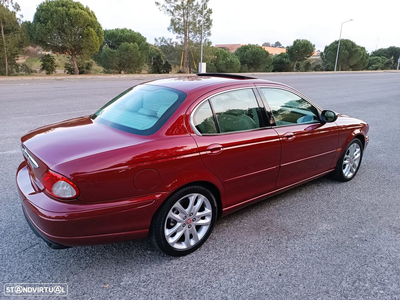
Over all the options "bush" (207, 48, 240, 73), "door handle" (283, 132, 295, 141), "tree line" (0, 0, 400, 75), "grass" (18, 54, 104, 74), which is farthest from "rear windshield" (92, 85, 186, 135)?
"bush" (207, 48, 240, 73)

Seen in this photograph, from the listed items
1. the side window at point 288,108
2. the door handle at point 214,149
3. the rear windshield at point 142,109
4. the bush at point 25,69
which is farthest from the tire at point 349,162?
the bush at point 25,69

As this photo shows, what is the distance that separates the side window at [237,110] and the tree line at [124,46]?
22290 mm

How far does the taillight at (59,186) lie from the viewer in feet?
7.44

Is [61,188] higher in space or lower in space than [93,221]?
higher

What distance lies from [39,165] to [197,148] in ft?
4.19

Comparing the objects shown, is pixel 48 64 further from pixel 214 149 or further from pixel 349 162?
pixel 214 149

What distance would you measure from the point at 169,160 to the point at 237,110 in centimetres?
107

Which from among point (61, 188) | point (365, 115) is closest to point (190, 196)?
point (61, 188)

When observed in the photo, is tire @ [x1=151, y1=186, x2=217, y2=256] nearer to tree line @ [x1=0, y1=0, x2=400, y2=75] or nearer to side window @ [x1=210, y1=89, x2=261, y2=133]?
side window @ [x1=210, y1=89, x2=261, y2=133]

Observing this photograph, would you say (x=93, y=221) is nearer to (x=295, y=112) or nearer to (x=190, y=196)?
(x=190, y=196)

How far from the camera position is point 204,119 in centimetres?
296

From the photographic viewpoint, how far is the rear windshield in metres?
2.81

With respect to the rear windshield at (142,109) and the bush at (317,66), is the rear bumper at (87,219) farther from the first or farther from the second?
the bush at (317,66)

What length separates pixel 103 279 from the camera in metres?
2.53
